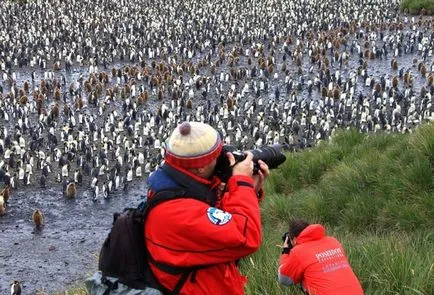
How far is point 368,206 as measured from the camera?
6758mm

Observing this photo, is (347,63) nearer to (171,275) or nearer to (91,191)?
(91,191)

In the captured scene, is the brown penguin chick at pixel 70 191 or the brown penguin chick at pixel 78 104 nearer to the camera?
the brown penguin chick at pixel 70 191

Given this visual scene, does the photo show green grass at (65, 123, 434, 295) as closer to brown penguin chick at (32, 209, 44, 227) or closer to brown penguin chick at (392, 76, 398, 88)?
brown penguin chick at (32, 209, 44, 227)

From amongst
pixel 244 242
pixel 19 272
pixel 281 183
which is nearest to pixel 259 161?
pixel 244 242

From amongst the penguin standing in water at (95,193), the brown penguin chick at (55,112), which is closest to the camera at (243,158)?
the penguin standing in water at (95,193)

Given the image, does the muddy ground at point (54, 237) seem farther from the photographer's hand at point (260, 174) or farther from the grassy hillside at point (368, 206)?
the photographer's hand at point (260, 174)

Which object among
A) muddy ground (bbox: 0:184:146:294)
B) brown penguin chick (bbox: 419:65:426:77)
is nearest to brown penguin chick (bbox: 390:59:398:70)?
brown penguin chick (bbox: 419:65:426:77)

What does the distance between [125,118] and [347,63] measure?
29.7 ft

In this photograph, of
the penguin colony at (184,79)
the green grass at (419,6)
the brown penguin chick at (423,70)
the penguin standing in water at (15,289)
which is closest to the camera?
the penguin standing in water at (15,289)

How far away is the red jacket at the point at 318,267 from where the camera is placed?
3.98 metres

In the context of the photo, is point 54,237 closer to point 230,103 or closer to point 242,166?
point 230,103

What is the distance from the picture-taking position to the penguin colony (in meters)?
14.9

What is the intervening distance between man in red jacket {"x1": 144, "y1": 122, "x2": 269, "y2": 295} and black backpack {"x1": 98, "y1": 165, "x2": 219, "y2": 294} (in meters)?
0.01

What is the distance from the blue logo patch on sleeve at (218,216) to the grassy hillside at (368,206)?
5.24 feet
